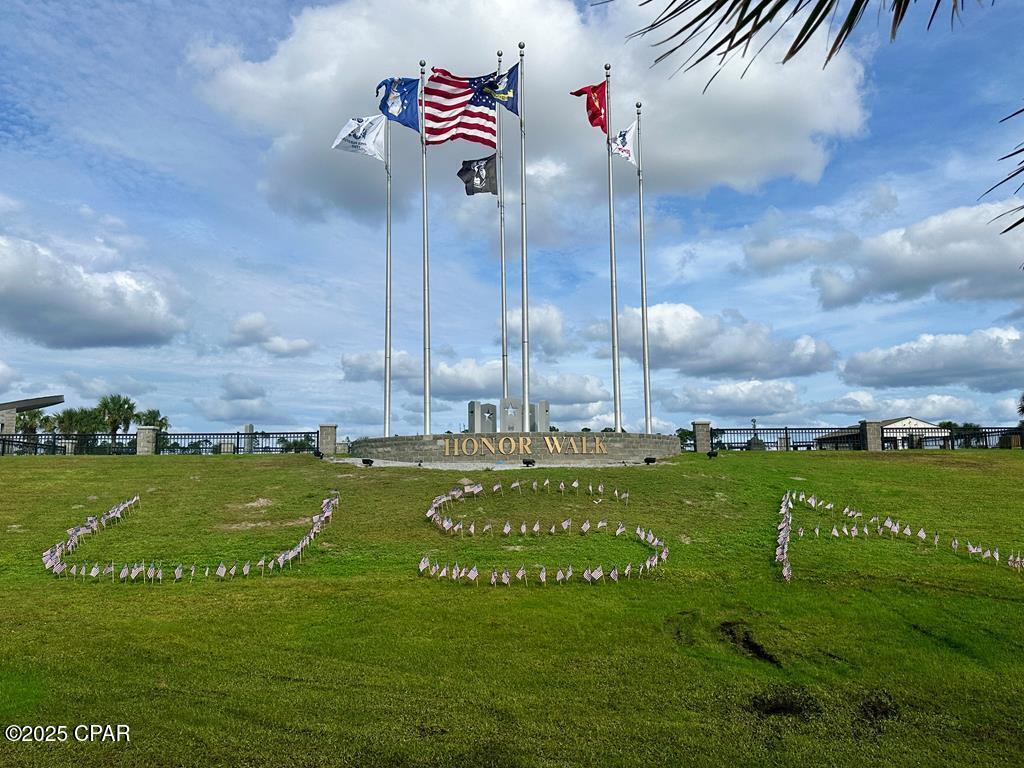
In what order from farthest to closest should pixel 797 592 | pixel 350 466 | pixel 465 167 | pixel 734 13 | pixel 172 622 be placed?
pixel 465 167 → pixel 350 466 → pixel 797 592 → pixel 172 622 → pixel 734 13

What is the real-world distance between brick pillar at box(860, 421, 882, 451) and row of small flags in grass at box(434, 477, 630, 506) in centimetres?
2246

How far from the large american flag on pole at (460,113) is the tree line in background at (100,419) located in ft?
127

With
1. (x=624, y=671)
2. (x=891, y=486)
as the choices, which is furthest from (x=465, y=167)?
(x=624, y=671)

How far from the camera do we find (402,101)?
1206 inches

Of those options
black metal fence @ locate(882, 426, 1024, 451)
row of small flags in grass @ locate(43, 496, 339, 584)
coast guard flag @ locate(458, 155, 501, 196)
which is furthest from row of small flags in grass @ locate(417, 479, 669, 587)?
black metal fence @ locate(882, 426, 1024, 451)

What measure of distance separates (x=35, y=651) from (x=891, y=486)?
75.6 feet

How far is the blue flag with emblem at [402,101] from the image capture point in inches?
1206

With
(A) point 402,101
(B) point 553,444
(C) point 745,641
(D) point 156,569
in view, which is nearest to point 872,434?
(B) point 553,444

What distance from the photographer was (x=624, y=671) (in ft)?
29.2

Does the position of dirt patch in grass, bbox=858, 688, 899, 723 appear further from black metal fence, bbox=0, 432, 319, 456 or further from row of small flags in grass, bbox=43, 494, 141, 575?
black metal fence, bbox=0, 432, 319, 456

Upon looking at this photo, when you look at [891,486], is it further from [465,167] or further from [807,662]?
[465,167]

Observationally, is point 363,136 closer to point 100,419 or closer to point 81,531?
point 81,531

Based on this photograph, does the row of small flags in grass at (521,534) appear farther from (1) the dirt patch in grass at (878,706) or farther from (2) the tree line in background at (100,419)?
(2) the tree line in background at (100,419)

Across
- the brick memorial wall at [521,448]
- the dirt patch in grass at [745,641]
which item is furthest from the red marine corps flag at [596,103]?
the dirt patch in grass at [745,641]
